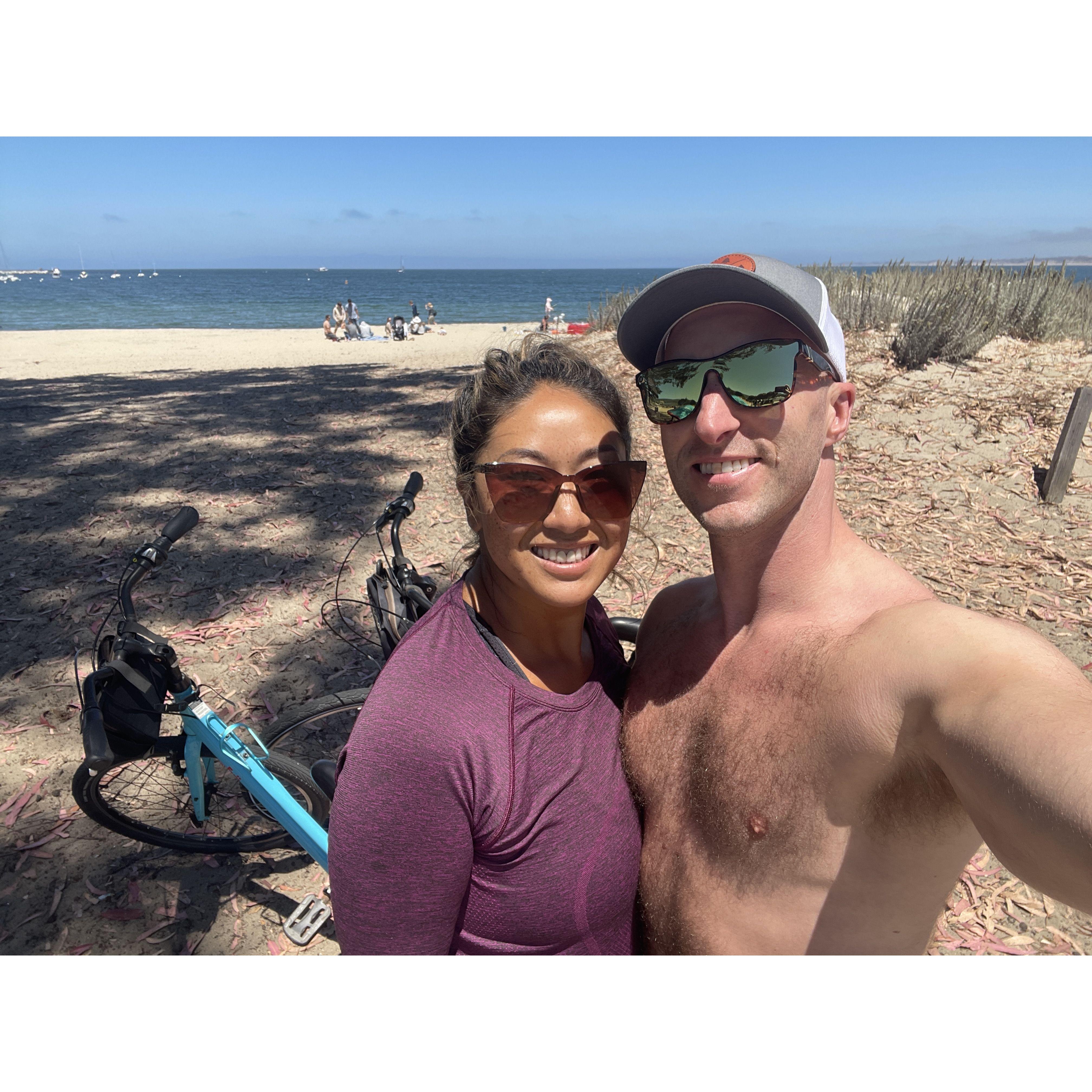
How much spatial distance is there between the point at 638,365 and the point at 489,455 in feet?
2.26

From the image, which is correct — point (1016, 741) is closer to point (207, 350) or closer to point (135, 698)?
point (135, 698)

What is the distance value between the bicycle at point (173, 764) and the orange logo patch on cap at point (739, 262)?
92.1 inches

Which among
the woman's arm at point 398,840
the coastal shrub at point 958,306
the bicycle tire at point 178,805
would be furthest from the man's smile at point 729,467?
the coastal shrub at point 958,306

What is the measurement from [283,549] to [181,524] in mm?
3603

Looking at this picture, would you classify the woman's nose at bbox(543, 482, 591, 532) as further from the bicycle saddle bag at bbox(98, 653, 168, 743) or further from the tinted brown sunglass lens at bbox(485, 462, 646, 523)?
the bicycle saddle bag at bbox(98, 653, 168, 743)

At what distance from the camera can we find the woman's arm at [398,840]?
1.37m

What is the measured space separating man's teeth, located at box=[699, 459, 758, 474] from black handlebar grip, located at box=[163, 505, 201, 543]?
2.23 metres

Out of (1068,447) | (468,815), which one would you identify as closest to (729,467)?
(468,815)

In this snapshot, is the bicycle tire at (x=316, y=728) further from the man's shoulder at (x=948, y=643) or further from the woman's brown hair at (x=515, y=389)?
the man's shoulder at (x=948, y=643)

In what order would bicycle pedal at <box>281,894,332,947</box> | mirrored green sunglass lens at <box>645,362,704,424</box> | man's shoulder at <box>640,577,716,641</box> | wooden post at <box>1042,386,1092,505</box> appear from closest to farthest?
mirrored green sunglass lens at <box>645,362,704,424</box>, man's shoulder at <box>640,577,716,641</box>, bicycle pedal at <box>281,894,332,947</box>, wooden post at <box>1042,386,1092,505</box>

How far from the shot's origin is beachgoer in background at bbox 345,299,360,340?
95.6ft

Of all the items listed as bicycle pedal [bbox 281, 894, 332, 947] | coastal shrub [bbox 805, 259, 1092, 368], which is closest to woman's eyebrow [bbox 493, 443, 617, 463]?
bicycle pedal [bbox 281, 894, 332, 947]

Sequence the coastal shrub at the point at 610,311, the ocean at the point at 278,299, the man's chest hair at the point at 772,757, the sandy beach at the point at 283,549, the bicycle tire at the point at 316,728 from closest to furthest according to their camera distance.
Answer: the man's chest hair at the point at 772,757, the sandy beach at the point at 283,549, the bicycle tire at the point at 316,728, the coastal shrub at the point at 610,311, the ocean at the point at 278,299

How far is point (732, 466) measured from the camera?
1.75 meters
